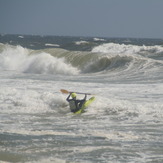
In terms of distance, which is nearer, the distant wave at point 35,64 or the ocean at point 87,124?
the ocean at point 87,124

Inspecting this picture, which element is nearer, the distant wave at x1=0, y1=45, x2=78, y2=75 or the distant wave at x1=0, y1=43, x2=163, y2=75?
the distant wave at x1=0, y1=43, x2=163, y2=75

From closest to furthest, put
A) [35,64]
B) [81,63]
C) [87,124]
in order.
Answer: [87,124], [35,64], [81,63]

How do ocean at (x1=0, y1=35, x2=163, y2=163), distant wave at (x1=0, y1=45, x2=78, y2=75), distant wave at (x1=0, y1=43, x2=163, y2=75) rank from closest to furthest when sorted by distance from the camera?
ocean at (x1=0, y1=35, x2=163, y2=163) → distant wave at (x1=0, y1=43, x2=163, y2=75) → distant wave at (x1=0, y1=45, x2=78, y2=75)

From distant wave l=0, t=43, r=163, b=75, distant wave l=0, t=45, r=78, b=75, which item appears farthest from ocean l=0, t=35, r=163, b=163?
distant wave l=0, t=45, r=78, b=75

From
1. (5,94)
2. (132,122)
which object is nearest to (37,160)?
(132,122)

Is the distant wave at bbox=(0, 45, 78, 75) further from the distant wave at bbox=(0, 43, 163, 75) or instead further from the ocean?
the ocean

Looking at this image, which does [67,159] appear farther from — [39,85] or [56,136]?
[39,85]

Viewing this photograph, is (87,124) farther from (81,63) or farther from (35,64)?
(81,63)

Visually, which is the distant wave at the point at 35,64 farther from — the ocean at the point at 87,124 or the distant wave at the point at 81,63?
the ocean at the point at 87,124

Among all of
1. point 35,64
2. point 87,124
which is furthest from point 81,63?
point 87,124

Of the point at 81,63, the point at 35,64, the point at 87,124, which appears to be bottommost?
the point at 87,124

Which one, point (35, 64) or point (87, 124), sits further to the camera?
point (35, 64)

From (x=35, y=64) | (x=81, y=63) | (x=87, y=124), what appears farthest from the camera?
(x=81, y=63)

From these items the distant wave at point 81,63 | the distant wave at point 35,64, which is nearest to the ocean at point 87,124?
the distant wave at point 81,63
